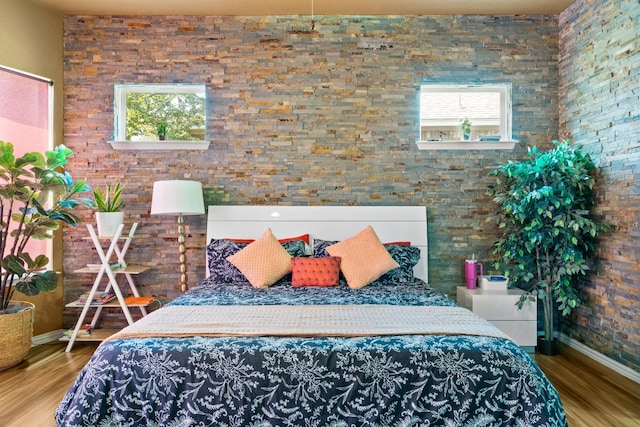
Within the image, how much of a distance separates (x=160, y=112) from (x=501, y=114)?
11.0 feet

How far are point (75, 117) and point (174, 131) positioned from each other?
919mm

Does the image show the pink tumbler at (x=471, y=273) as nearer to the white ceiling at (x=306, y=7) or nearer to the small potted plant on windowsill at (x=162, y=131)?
the white ceiling at (x=306, y=7)

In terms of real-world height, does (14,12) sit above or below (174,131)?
above

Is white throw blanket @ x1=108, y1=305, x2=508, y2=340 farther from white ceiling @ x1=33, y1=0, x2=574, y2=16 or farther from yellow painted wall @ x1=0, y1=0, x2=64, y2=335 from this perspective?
white ceiling @ x1=33, y1=0, x2=574, y2=16

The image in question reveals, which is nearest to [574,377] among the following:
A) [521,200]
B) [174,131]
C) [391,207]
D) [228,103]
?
[521,200]

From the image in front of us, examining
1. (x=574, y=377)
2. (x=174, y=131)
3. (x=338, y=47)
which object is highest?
(x=338, y=47)

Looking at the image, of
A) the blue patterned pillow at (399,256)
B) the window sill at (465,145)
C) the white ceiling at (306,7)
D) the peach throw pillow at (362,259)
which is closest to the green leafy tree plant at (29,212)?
the white ceiling at (306,7)

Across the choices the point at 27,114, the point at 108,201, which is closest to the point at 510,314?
the point at 108,201

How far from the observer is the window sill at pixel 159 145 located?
3867mm

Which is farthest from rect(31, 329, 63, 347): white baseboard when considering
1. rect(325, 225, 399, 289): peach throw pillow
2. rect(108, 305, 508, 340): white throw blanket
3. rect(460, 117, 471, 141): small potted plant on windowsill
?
rect(460, 117, 471, 141): small potted plant on windowsill

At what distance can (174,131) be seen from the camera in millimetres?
4055

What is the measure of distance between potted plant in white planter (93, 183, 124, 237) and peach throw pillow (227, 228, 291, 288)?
1108mm

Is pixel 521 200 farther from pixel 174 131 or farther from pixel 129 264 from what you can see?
pixel 129 264

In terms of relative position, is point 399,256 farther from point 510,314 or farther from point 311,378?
point 311,378
